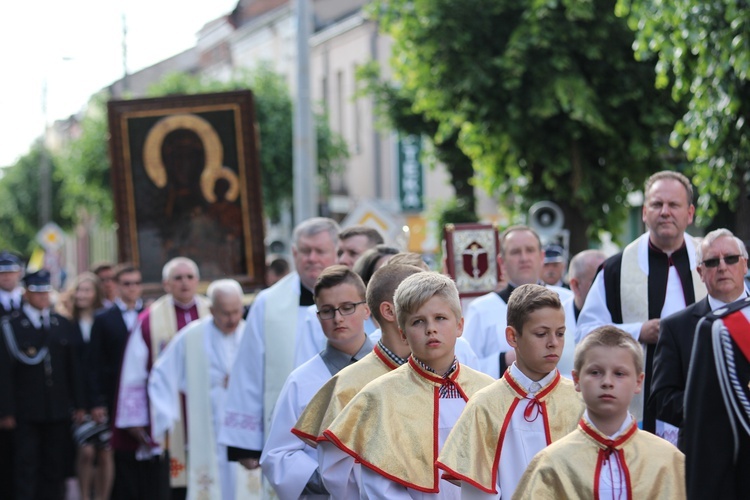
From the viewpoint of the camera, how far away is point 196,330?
10844mm

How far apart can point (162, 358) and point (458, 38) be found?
32.5ft

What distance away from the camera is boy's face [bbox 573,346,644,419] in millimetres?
4535

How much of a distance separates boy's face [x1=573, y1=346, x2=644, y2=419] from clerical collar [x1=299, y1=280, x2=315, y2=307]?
354 cm

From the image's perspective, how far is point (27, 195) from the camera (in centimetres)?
6738

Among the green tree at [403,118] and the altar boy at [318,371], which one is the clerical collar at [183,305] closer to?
the altar boy at [318,371]

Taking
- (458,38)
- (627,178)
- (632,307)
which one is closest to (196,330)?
(632,307)

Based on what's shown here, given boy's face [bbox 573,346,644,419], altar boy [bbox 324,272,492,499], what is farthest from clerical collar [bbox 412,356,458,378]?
boy's face [bbox 573,346,644,419]

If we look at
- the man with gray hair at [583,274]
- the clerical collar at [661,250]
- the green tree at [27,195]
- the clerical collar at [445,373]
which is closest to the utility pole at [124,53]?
the man with gray hair at [583,274]

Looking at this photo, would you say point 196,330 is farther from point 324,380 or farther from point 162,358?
point 324,380

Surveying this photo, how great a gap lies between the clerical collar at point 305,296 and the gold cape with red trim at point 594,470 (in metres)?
3.59

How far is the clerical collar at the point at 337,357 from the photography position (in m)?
6.22

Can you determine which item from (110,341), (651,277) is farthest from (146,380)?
(651,277)

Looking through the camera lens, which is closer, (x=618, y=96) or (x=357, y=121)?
(x=618, y=96)

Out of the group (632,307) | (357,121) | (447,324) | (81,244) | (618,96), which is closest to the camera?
(447,324)
